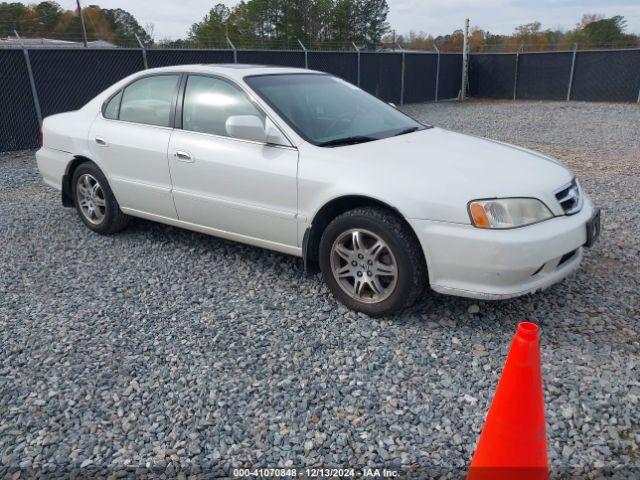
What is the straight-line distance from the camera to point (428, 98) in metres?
21.1

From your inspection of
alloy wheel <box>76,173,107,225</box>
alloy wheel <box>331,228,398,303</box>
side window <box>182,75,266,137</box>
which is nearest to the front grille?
alloy wheel <box>331,228,398,303</box>

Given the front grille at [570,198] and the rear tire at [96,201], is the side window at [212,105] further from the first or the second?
the front grille at [570,198]

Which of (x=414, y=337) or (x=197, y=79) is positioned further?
(x=197, y=79)

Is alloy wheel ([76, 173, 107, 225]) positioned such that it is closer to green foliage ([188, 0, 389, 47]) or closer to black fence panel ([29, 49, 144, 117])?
black fence panel ([29, 49, 144, 117])

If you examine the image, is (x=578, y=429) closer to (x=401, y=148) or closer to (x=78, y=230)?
(x=401, y=148)

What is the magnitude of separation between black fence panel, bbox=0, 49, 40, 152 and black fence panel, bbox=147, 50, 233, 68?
2718 millimetres

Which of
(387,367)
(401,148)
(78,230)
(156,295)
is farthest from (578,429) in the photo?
(78,230)

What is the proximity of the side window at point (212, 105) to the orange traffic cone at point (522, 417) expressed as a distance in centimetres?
262

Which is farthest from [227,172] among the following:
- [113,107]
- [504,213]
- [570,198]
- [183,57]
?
[183,57]

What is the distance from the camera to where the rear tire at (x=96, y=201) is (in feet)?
16.4

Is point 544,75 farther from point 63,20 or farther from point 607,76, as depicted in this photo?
point 63,20

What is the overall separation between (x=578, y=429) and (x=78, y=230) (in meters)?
4.79

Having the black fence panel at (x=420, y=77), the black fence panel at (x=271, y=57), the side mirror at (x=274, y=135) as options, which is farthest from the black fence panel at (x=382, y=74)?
the side mirror at (x=274, y=135)

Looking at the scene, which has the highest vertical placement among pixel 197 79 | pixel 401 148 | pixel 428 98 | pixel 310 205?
pixel 197 79
